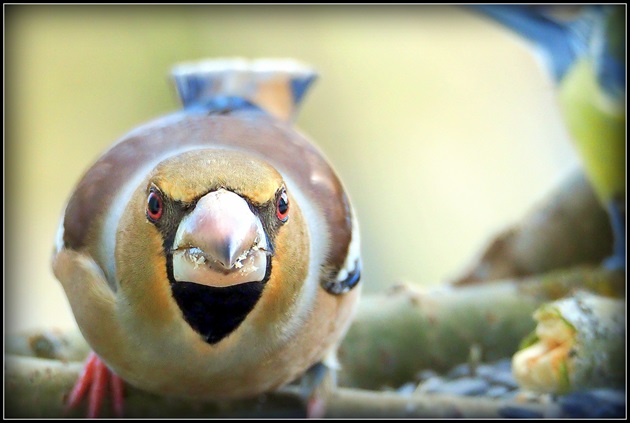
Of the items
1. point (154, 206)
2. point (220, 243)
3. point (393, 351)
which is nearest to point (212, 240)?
point (220, 243)

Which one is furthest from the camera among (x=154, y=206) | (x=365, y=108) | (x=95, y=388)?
(x=365, y=108)

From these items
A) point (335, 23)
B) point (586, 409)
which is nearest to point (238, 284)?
point (586, 409)

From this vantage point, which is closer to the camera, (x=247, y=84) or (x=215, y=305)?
(x=215, y=305)

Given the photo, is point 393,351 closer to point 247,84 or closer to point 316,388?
point 316,388

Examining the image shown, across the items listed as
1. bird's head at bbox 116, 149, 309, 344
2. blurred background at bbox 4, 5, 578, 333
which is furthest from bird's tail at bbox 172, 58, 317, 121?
bird's head at bbox 116, 149, 309, 344

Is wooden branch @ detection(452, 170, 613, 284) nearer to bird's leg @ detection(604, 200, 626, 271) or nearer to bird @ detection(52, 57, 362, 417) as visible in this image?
bird's leg @ detection(604, 200, 626, 271)

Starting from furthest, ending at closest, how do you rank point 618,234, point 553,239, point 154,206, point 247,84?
point 553,239 → point 618,234 → point 247,84 → point 154,206
